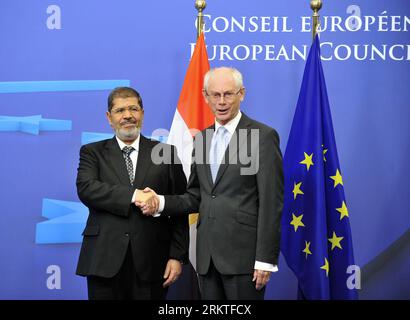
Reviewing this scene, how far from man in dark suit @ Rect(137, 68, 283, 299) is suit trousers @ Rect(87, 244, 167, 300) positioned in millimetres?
265

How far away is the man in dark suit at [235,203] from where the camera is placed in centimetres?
250

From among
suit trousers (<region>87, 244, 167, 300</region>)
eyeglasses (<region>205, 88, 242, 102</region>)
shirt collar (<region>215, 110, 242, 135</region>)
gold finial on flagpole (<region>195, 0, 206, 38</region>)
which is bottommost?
suit trousers (<region>87, 244, 167, 300</region>)

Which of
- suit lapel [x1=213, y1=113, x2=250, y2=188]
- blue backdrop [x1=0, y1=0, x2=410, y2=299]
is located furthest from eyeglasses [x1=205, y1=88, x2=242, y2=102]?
blue backdrop [x1=0, y1=0, x2=410, y2=299]

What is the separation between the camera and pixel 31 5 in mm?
3965

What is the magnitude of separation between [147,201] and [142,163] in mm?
237

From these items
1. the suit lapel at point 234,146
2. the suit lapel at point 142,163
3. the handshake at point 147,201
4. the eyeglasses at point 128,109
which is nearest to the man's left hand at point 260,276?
the suit lapel at point 234,146

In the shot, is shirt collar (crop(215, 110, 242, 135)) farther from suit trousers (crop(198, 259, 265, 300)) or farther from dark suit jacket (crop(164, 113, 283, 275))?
suit trousers (crop(198, 259, 265, 300))

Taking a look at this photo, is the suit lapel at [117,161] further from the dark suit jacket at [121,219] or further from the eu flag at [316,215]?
the eu flag at [316,215]

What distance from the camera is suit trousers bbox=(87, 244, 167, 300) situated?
2.65 meters

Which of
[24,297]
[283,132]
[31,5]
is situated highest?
[31,5]

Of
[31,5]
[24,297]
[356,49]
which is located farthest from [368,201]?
[31,5]

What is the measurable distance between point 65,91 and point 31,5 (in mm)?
667
